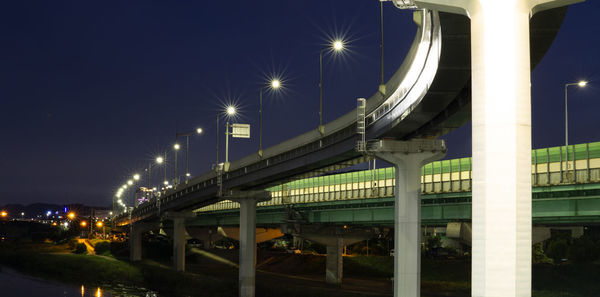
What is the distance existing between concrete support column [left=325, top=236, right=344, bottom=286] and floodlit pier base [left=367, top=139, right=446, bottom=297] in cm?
3927

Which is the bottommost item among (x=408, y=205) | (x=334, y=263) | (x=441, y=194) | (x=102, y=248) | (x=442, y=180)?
(x=102, y=248)

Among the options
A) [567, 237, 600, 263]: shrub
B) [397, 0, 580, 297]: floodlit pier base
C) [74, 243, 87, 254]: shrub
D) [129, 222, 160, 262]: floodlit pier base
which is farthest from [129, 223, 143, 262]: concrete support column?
[397, 0, 580, 297]: floodlit pier base

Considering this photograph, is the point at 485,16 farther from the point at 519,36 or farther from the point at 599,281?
the point at 599,281

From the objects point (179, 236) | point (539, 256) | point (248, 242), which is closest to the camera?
point (248, 242)

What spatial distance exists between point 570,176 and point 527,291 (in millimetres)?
27569

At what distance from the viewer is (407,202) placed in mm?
40625

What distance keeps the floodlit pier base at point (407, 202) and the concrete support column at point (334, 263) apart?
129 ft

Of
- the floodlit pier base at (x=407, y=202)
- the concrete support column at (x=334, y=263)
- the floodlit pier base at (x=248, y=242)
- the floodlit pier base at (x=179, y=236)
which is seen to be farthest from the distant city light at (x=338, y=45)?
the floodlit pier base at (x=179, y=236)

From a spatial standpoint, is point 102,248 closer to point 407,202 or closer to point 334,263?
point 334,263

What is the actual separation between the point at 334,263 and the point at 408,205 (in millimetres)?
41142

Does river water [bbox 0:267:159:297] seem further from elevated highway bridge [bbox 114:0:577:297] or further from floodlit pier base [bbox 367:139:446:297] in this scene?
floodlit pier base [bbox 367:139:446:297]

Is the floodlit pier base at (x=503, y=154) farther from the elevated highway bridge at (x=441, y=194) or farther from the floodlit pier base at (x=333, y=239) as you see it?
the floodlit pier base at (x=333, y=239)

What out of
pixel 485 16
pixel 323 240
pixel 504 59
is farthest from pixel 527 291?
pixel 323 240

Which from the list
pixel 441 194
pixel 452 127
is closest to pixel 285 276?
pixel 441 194
